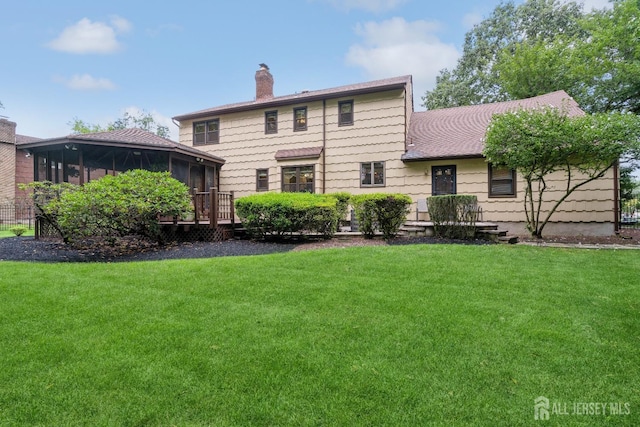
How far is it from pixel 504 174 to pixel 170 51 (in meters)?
19.4

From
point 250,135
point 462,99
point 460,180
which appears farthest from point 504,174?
point 462,99

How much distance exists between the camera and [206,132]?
15758 millimetres

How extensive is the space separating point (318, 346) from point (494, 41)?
2883 cm

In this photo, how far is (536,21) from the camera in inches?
875

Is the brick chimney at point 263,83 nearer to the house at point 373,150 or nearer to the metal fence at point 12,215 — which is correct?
the house at point 373,150

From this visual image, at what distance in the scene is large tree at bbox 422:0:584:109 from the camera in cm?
2145

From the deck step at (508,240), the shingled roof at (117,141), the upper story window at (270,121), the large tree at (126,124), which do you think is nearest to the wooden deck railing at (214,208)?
the shingled roof at (117,141)

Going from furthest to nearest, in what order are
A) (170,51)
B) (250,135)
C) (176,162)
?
(170,51) < (250,135) < (176,162)

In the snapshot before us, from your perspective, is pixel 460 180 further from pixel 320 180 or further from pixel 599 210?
pixel 320 180

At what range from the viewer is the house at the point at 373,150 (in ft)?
36.4

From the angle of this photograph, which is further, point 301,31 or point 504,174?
point 301,31

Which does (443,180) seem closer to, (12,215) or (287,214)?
(287,214)

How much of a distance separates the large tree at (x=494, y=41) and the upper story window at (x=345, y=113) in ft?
46.5

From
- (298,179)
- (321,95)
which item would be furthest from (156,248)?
(321,95)
